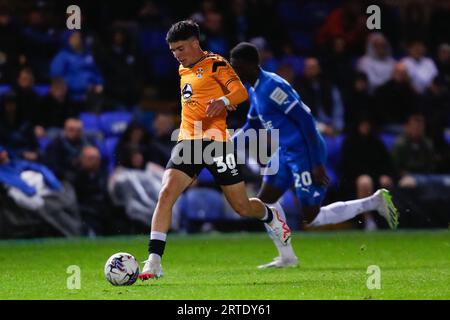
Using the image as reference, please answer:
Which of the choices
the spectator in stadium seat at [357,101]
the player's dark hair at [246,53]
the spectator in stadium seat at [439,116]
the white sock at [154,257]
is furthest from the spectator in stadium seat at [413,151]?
the white sock at [154,257]

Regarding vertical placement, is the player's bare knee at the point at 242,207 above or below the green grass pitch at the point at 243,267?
above

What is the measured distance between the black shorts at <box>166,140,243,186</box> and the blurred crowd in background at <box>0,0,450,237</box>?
5.58m

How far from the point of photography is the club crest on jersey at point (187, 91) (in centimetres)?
1015

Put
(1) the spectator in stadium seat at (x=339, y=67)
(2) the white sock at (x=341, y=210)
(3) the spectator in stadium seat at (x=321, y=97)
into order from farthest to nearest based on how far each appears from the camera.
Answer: (1) the spectator in stadium seat at (x=339, y=67), (3) the spectator in stadium seat at (x=321, y=97), (2) the white sock at (x=341, y=210)

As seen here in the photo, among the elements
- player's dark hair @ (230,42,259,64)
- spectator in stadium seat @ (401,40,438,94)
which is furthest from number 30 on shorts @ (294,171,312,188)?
spectator in stadium seat @ (401,40,438,94)

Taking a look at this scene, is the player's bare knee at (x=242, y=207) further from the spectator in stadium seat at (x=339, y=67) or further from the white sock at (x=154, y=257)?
the spectator in stadium seat at (x=339, y=67)

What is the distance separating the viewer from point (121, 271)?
31.1ft

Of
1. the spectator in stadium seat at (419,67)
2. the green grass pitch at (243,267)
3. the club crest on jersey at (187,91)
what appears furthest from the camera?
the spectator in stadium seat at (419,67)

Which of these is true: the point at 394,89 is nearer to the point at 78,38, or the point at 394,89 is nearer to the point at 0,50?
the point at 78,38

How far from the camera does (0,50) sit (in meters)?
16.8

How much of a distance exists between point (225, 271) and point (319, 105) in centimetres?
774

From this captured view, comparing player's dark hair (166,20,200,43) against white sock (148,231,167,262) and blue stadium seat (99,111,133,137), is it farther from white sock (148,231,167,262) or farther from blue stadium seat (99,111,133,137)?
blue stadium seat (99,111,133,137)

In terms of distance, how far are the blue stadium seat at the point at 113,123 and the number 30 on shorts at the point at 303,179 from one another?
5.96 m

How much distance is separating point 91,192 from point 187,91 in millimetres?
6105
